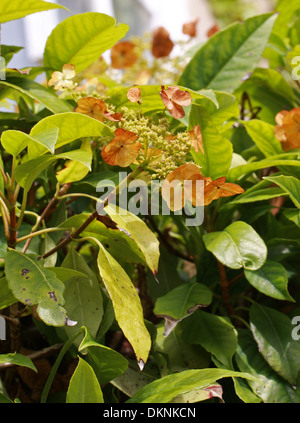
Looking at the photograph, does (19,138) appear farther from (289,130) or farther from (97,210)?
(289,130)

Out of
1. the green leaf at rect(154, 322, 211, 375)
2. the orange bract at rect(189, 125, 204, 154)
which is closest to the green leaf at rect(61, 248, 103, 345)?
the green leaf at rect(154, 322, 211, 375)

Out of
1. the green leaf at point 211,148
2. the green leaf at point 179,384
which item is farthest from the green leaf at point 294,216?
the green leaf at point 179,384

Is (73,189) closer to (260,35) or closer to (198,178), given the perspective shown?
(198,178)

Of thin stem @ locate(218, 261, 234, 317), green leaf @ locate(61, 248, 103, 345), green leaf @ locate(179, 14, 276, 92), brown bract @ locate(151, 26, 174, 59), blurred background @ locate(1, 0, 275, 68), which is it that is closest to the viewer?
green leaf @ locate(61, 248, 103, 345)

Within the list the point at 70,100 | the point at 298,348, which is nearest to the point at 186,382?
the point at 298,348

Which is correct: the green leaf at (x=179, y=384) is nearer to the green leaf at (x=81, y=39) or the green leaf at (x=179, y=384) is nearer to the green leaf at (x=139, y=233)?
the green leaf at (x=139, y=233)

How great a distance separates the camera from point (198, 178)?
1.77 feet

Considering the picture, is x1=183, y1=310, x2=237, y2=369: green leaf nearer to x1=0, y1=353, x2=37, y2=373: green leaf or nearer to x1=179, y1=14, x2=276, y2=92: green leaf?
x1=0, y1=353, x2=37, y2=373: green leaf

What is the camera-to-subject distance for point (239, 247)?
2.01 ft

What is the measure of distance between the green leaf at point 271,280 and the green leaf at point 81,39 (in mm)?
409

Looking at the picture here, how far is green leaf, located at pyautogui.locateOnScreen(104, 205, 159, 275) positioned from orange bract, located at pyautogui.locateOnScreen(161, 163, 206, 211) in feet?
0.18

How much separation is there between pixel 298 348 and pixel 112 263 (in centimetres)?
28

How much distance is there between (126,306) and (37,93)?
354mm

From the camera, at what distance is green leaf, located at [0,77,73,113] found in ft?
2.23
